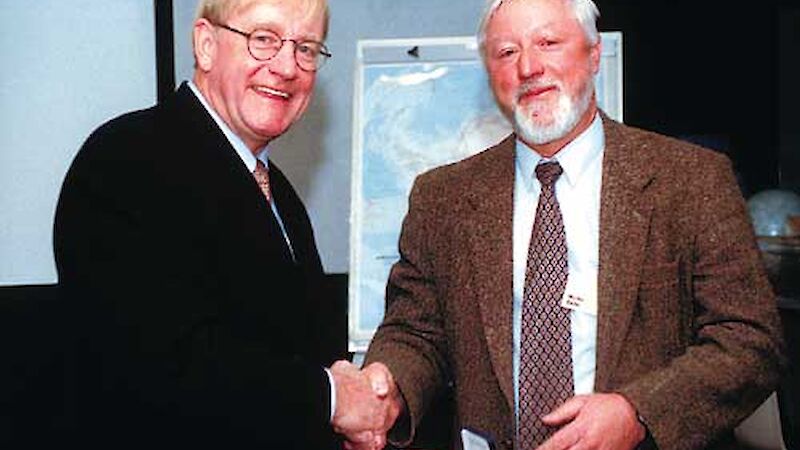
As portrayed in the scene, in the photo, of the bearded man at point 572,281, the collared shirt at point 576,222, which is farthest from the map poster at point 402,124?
the collared shirt at point 576,222

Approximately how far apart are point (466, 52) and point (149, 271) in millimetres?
1227

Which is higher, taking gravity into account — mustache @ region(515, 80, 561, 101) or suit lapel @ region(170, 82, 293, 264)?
mustache @ region(515, 80, 561, 101)

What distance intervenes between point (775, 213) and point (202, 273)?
7.04 ft

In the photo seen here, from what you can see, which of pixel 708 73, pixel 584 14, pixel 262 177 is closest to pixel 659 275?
pixel 584 14

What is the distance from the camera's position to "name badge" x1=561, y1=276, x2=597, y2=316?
6.23 feet

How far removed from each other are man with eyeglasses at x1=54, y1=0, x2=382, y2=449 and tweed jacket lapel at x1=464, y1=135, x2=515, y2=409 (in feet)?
0.99

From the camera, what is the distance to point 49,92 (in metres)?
2.79

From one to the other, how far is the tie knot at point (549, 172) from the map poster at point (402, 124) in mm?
643

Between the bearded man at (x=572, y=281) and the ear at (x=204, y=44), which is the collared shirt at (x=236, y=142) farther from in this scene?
the bearded man at (x=572, y=281)

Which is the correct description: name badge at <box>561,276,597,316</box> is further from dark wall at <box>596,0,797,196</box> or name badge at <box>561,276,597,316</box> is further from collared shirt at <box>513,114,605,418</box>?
dark wall at <box>596,0,797,196</box>

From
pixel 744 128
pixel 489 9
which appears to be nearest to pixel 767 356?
pixel 489 9

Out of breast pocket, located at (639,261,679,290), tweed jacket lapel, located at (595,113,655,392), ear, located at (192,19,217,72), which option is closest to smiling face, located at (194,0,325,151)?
ear, located at (192,19,217,72)

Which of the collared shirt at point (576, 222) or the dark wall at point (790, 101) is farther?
the dark wall at point (790, 101)

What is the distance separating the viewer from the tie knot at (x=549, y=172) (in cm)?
201
